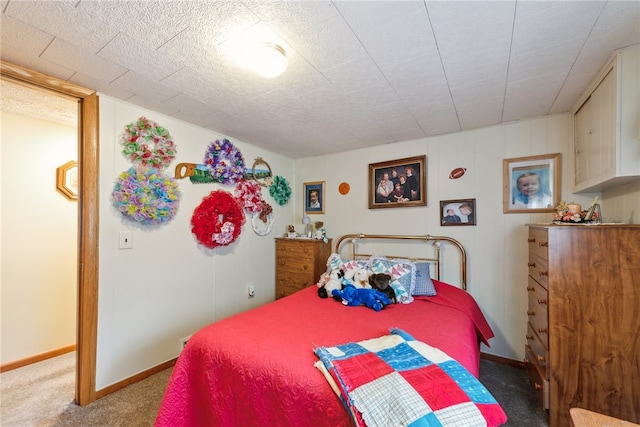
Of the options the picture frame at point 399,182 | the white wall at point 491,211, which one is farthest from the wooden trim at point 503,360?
the picture frame at point 399,182

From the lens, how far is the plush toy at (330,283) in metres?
2.33

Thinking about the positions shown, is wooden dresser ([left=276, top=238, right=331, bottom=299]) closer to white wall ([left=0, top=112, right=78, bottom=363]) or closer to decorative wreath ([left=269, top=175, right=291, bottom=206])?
decorative wreath ([left=269, top=175, right=291, bottom=206])

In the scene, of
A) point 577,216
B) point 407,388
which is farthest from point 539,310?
point 407,388

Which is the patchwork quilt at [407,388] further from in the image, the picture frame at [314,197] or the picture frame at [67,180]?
the picture frame at [67,180]

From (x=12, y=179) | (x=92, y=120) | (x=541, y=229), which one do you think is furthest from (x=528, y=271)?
(x=12, y=179)

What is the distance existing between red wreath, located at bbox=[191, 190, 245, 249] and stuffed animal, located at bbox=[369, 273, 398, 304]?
1564mm

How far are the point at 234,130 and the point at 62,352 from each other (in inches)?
113

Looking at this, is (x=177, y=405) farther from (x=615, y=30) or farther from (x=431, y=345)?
(x=615, y=30)

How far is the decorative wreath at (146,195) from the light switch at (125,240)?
128 mm

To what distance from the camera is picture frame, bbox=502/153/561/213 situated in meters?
2.25

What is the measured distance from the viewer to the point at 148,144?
2221 mm

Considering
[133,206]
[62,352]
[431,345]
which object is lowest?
[62,352]

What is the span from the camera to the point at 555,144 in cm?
225

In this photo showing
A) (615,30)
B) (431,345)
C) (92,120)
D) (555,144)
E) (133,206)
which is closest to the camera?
(615,30)
